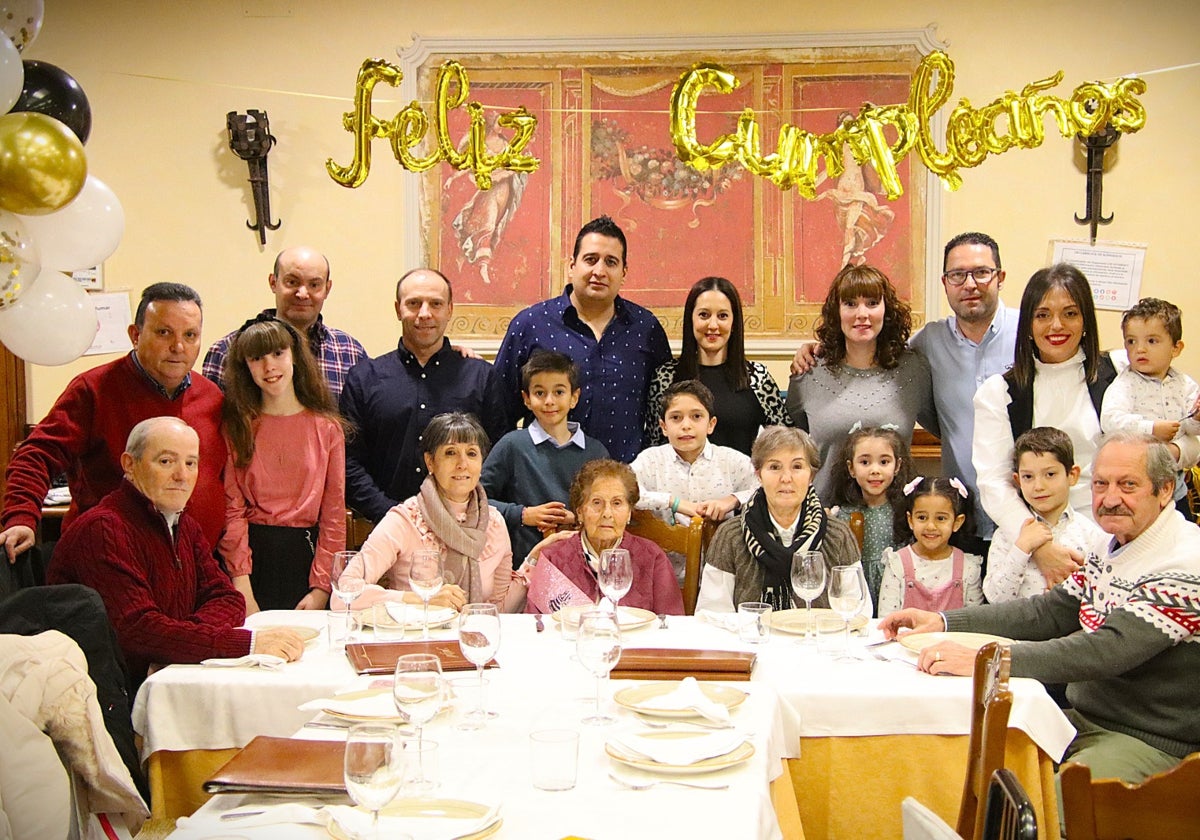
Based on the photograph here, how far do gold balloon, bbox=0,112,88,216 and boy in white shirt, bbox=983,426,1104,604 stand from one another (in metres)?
2.73

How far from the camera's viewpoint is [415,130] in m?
3.67

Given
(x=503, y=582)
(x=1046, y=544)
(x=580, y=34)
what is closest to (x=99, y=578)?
(x=503, y=582)

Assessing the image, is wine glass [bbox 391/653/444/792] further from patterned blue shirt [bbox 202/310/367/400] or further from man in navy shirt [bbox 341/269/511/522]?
patterned blue shirt [bbox 202/310/367/400]

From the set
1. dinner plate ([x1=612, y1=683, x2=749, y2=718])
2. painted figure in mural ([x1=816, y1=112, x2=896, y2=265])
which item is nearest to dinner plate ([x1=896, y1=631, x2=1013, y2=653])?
dinner plate ([x1=612, y1=683, x2=749, y2=718])

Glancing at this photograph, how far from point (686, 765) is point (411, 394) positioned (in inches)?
100

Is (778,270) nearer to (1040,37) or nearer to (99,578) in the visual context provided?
(1040,37)

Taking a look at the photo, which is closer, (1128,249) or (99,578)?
(99,578)

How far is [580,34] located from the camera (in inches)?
216

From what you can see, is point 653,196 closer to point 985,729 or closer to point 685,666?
point 685,666

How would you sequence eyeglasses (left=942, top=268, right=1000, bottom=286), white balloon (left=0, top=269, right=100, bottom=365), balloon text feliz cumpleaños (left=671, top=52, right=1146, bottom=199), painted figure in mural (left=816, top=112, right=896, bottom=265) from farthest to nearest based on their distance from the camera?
painted figure in mural (left=816, top=112, right=896, bottom=265) < eyeglasses (left=942, top=268, right=1000, bottom=286) < balloon text feliz cumpleaños (left=671, top=52, right=1146, bottom=199) < white balloon (left=0, top=269, right=100, bottom=365)

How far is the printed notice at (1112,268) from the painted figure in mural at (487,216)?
255cm

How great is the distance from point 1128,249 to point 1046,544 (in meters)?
2.52

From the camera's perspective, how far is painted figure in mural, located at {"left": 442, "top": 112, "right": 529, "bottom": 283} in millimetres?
5527

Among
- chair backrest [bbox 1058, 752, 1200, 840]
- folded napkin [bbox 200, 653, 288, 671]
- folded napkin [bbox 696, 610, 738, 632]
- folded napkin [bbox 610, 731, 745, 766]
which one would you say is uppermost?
folded napkin [bbox 610, 731, 745, 766]
